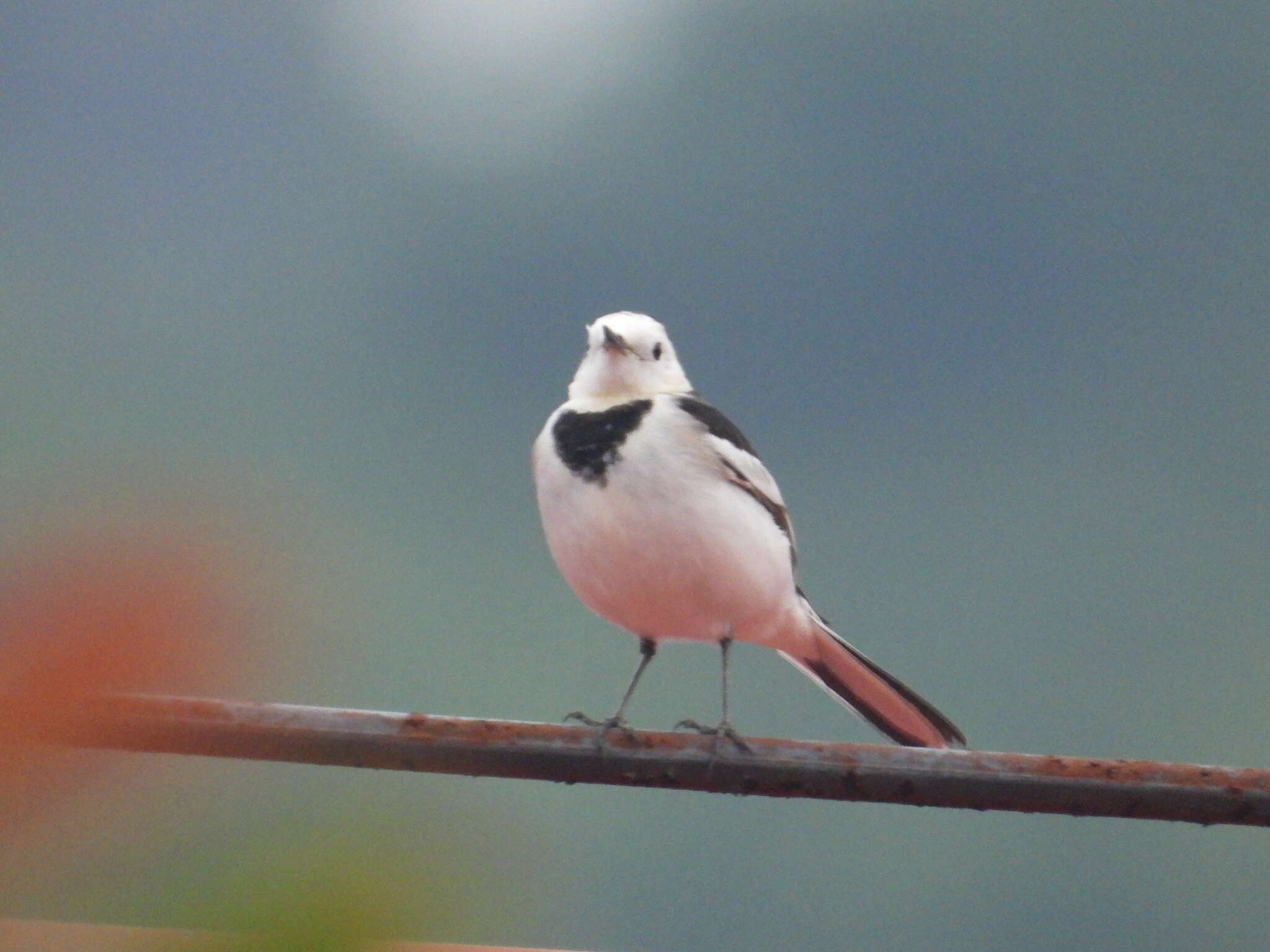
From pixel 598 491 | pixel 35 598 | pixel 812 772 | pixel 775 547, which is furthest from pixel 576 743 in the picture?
pixel 775 547

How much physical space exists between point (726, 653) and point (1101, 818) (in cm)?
99

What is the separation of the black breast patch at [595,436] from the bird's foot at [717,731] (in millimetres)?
308

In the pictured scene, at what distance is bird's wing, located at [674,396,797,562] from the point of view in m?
1.76

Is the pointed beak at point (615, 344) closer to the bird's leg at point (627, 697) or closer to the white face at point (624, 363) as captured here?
the white face at point (624, 363)

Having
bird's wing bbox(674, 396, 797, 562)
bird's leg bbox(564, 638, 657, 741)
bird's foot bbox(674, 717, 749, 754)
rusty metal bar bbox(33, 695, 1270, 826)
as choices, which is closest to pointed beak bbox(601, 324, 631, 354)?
bird's wing bbox(674, 396, 797, 562)

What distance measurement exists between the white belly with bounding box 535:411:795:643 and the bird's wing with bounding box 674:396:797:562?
18mm

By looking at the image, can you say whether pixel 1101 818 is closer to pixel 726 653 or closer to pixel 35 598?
pixel 35 598

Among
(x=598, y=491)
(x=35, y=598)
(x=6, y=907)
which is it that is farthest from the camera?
(x=598, y=491)

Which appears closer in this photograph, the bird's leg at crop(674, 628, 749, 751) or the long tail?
the bird's leg at crop(674, 628, 749, 751)

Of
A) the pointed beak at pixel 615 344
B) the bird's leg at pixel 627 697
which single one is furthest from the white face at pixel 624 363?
the bird's leg at pixel 627 697

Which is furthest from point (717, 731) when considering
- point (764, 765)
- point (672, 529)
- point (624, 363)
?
point (624, 363)

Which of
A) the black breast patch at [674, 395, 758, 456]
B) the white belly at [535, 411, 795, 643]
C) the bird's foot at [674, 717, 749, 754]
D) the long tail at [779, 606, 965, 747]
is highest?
the black breast patch at [674, 395, 758, 456]

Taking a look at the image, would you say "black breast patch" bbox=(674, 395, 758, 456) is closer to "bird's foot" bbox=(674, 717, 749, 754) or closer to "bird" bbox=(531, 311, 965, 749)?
"bird" bbox=(531, 311, 965, 749)

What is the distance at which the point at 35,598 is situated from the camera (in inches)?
14.7
